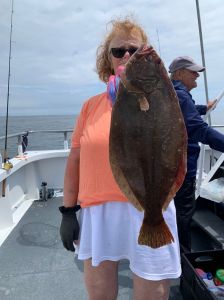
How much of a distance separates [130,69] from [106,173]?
0.58 m

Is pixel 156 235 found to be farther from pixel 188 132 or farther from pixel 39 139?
pixel 39 139

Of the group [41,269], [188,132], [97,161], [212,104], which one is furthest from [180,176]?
[41,269]

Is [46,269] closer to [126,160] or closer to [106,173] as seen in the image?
[106,173]

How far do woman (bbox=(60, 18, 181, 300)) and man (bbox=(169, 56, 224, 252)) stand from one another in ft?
3.47

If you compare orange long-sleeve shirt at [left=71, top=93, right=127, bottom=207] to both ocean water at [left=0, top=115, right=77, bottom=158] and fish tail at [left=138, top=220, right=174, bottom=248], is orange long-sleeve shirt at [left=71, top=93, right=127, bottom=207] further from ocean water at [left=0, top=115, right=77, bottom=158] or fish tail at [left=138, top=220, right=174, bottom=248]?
ocean water at [left=0, top=115, right=77, bottom=158]

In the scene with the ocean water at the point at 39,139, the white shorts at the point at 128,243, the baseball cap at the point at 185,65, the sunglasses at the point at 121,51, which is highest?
the ocean water at the point at 39,139

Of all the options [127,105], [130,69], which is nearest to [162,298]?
[127,105]

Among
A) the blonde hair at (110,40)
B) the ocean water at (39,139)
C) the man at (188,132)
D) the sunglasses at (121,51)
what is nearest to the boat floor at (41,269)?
the man at (188,132)

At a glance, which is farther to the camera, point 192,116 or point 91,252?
point 192,116

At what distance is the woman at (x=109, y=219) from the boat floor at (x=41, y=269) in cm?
130

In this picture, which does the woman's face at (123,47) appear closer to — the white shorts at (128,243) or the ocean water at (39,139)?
the white shorts at (128,243)

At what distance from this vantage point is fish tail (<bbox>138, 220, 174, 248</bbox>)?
1.41 metres

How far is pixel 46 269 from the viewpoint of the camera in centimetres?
341

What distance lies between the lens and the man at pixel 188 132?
262cm
